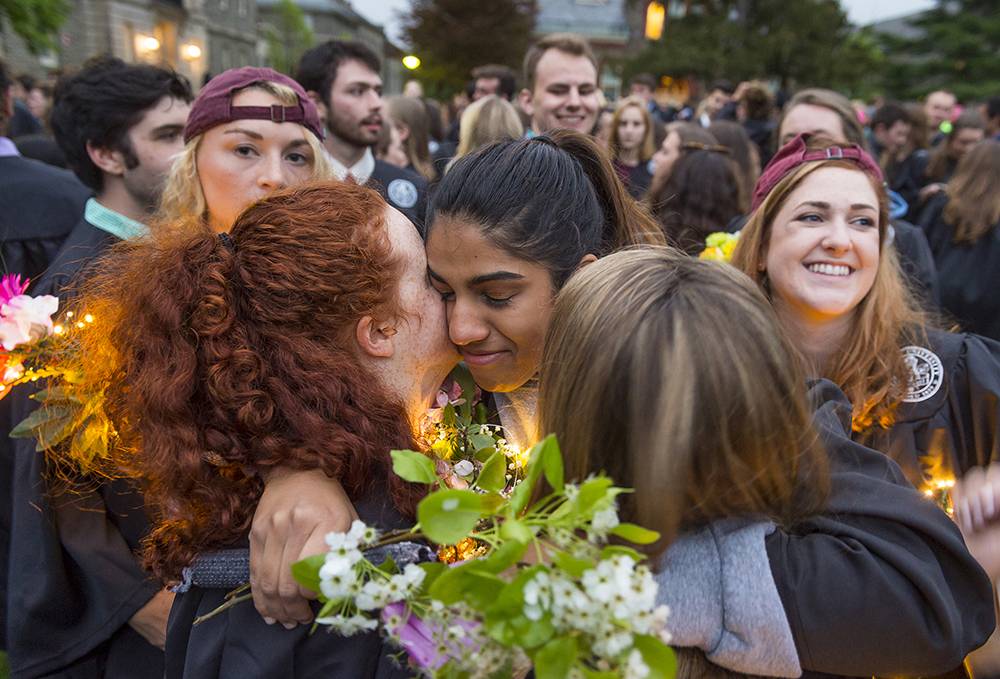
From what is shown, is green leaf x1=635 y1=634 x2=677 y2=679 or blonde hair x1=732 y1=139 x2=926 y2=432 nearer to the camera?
green leaf x1=635 y1=634 x2=677 y2=679

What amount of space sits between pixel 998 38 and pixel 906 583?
3275cm

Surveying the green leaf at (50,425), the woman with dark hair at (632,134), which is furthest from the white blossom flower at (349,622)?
the woman with dark hair at (632,134)

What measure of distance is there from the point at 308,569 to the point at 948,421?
2.18m

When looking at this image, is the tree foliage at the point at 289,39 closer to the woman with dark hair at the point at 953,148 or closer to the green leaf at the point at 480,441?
the woman with dark hair at the point at 953,148

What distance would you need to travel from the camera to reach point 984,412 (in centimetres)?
253

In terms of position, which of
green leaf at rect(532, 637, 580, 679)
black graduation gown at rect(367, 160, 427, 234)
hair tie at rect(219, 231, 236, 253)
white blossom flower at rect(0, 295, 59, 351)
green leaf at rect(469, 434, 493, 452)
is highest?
hair tie at rect(219, 231, 236, 253)

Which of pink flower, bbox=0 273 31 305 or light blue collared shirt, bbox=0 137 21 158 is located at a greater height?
light blue collared shirt, bbox=0 137 21 158

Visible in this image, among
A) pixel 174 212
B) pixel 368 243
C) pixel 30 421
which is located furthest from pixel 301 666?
pixel 174 212

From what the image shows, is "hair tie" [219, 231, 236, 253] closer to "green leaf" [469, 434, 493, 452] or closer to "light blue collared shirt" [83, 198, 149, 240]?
"green leaf" [469, 434, 493, 452]

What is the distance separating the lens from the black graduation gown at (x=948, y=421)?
253cm

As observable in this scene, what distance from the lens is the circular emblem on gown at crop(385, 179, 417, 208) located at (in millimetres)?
4914

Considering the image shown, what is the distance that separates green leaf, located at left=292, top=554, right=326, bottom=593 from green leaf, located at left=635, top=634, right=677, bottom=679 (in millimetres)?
507

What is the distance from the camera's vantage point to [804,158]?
9.50 feet

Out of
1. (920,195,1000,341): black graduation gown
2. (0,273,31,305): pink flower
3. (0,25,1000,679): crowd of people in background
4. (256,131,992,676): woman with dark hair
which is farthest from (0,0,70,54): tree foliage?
(256,131,992,676): woman with dark hair
